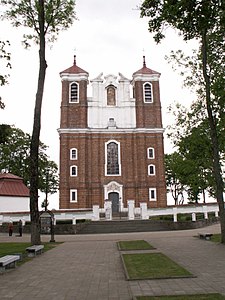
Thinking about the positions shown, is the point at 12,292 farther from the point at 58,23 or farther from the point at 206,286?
the point at 58,23

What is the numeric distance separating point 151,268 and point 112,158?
32948mm

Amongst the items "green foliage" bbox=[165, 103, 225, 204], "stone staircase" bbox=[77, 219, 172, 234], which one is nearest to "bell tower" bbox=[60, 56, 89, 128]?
"stone staircase" bbox=[77, 219, 172, 234]

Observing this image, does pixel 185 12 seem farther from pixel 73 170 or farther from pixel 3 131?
pixel 73 170

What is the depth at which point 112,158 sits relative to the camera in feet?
137

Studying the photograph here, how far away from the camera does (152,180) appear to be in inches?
1601

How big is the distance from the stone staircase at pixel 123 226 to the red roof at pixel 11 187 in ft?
39.0

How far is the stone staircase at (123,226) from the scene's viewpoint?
2766cm

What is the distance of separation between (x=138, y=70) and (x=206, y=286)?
130 ft

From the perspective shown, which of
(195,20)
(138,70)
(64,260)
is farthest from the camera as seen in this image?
(138,70)

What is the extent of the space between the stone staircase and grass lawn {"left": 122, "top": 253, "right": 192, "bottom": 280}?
55.7ft

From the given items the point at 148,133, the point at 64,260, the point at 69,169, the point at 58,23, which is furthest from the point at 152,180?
the point at 64,260

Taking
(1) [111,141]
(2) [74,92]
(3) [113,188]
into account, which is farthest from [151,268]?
(2) [74,92]

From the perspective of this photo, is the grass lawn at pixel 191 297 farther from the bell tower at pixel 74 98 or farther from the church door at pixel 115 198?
the bell tower at pixel 74 98

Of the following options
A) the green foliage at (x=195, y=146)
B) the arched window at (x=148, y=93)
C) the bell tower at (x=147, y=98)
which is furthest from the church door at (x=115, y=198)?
the green foliage at (x=195, y=146)
